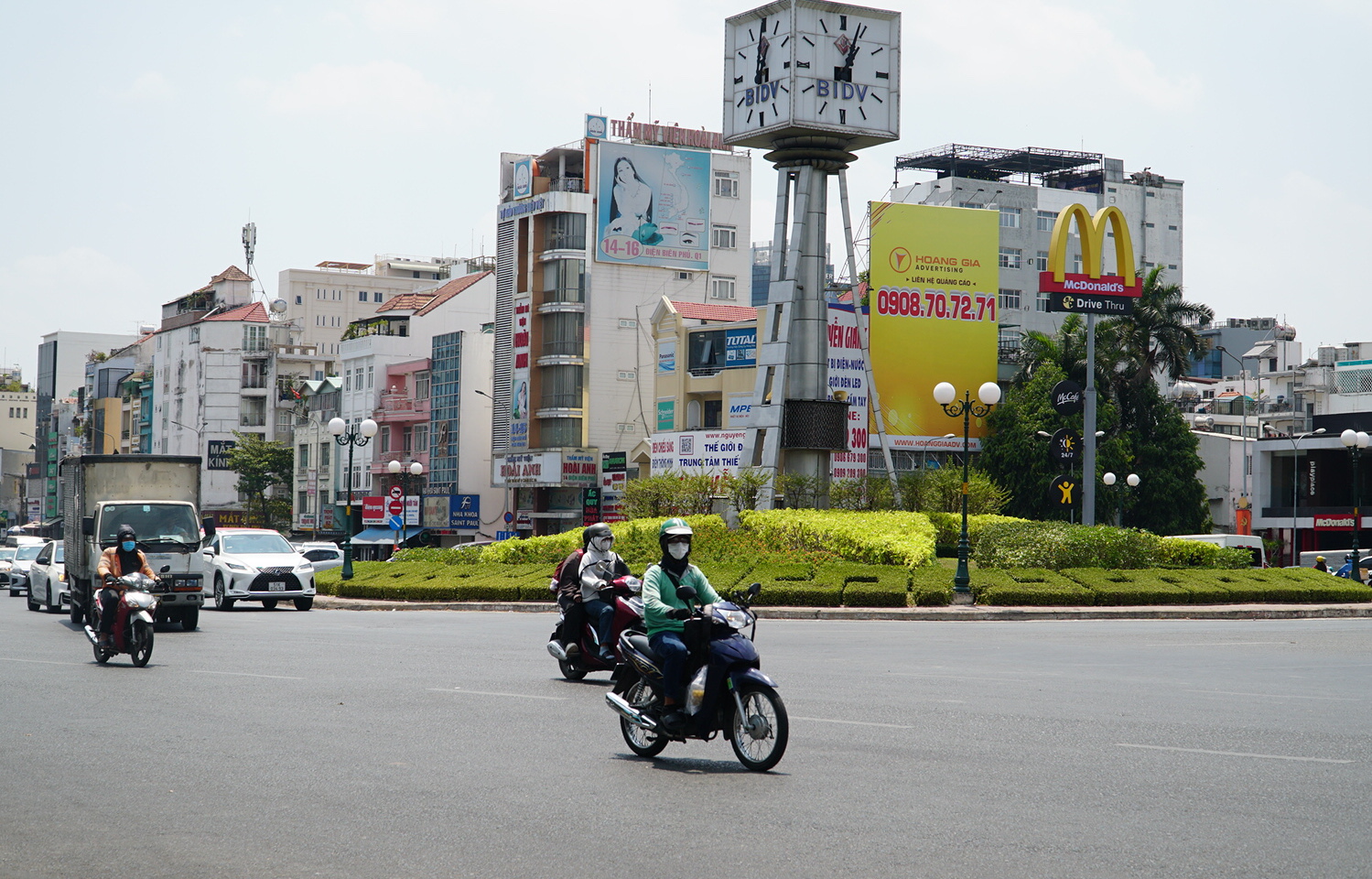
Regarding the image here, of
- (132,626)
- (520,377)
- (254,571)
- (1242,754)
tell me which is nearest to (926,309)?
(520,377)

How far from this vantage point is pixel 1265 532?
231 feet

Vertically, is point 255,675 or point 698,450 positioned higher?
point 698,450

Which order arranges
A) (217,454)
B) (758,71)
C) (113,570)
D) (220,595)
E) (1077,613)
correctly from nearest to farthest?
(113,570), (1077,613), (220,595), (758,71), (217,454)

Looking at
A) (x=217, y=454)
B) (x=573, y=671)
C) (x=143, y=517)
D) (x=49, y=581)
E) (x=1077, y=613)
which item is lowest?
(x=49, y=581)

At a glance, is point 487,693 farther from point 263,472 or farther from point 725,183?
point 263,472

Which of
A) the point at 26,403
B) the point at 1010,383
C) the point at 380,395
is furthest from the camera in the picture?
the point at 26,403

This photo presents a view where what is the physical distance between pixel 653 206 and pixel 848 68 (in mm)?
33124

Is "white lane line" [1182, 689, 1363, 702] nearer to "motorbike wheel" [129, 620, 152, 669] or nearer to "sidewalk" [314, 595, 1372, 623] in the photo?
"motorbike wheel" [129, 620, 152, 669]

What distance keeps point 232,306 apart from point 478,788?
359ft

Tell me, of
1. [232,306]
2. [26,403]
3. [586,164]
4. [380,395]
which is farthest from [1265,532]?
[26,403]

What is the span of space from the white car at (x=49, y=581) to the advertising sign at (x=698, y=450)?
26.9 metres

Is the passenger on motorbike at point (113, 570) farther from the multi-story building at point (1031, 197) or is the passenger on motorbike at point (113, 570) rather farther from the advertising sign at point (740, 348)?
the multi-story building at point (1031, 197)

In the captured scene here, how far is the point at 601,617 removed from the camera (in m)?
14.9

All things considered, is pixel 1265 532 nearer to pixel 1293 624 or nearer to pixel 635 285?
pixel 635 285
